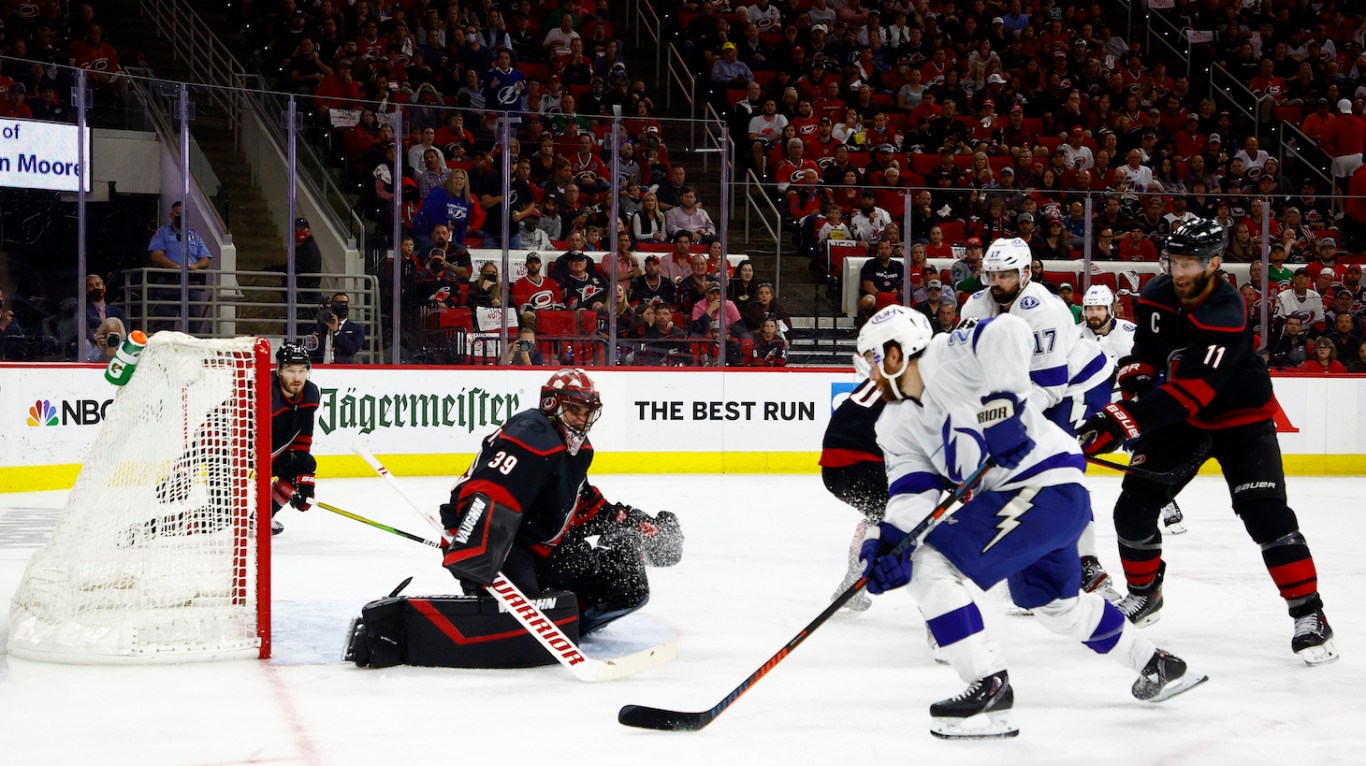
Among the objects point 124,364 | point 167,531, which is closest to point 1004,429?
point 167,531

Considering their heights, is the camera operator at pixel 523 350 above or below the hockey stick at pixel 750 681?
above

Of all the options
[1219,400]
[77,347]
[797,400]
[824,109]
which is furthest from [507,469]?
[824,109]

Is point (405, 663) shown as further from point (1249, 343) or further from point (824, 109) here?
point (824, 109)

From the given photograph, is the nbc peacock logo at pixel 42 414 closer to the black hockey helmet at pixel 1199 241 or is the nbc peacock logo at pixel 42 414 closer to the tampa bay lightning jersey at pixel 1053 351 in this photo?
the tampa bay lightning jersey at pixel 1053 351

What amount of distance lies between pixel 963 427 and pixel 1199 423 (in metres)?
1.48

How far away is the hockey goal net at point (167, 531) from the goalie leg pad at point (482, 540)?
0.72 m

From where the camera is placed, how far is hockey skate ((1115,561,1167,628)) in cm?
462

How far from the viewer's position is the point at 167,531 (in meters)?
4.18

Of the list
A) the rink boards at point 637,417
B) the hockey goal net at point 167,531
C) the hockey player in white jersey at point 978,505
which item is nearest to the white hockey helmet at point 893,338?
the hockey player in white jersey at point 978,505

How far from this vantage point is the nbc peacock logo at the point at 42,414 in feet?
27.9

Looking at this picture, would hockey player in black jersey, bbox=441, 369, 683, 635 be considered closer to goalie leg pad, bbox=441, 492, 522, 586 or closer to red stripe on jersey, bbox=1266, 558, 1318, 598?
goalie leg pad, bbox=441, 492, 522, 586

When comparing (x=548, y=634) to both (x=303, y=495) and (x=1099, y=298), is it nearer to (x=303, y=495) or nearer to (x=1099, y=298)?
(x=303, y=495)

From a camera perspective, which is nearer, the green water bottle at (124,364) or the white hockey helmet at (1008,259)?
the green water bottle at (124,364)

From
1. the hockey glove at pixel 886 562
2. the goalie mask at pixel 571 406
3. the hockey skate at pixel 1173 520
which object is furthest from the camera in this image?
the hockey skate at pixel 1173 520
